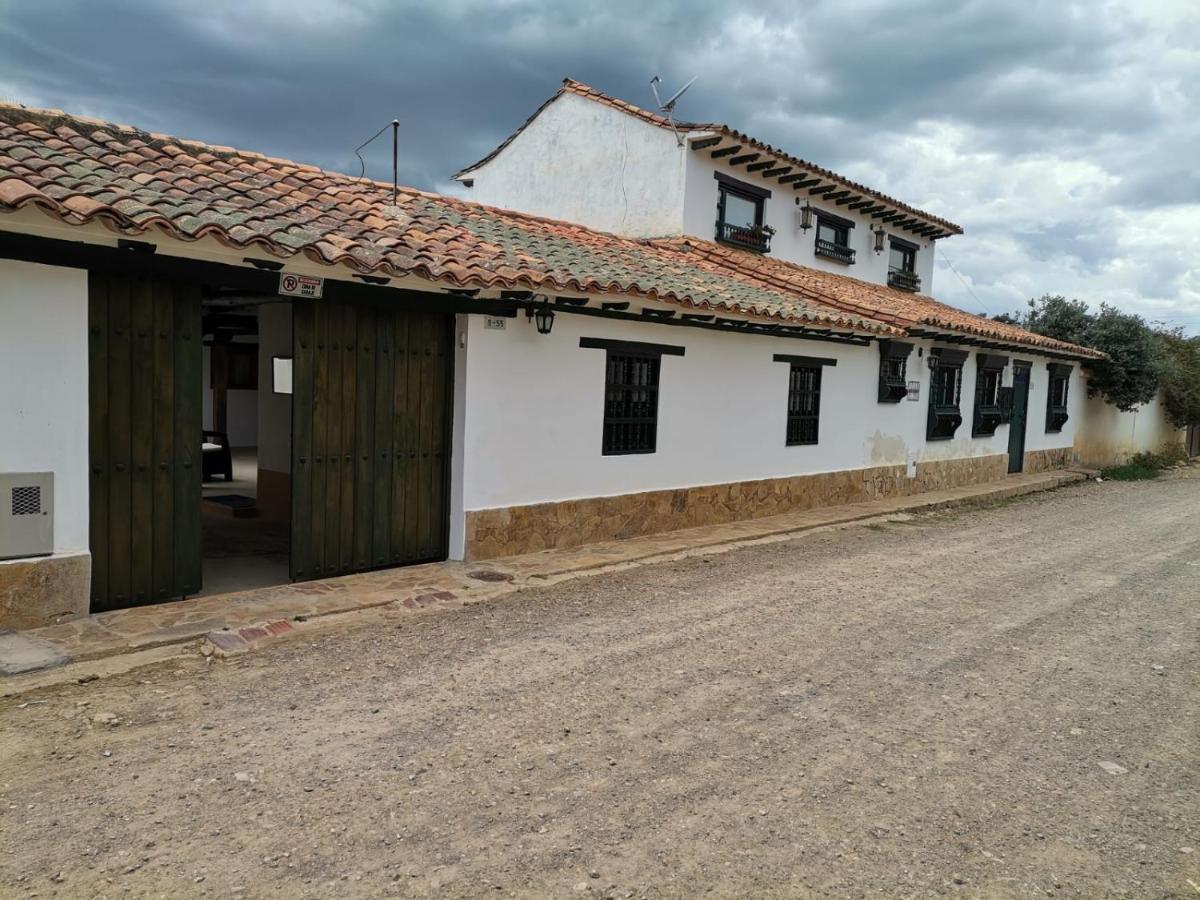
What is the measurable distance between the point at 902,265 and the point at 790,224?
17.6 feet

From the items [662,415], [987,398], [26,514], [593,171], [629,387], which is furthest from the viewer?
[987,398]

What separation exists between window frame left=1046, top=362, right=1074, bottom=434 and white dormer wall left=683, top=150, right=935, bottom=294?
3758mm

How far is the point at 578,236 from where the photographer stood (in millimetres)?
11188

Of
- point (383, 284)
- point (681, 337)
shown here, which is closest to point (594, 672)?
point (383, 284)

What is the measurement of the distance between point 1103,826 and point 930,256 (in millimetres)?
19456

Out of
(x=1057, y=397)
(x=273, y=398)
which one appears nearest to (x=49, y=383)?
(x=273, y=398)

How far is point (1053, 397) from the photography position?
2080 centimetres

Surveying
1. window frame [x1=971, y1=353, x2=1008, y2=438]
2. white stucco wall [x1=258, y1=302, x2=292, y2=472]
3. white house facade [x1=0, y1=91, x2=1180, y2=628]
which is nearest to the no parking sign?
white house facade [x1=0, y1=91, x2=1180, y2=628]

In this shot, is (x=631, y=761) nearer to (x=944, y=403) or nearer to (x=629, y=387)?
(x=629, y=387)

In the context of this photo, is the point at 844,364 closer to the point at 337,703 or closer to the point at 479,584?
the point at 479,584

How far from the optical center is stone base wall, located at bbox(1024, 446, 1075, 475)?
65.5 ft

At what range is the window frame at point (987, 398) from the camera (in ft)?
56.7

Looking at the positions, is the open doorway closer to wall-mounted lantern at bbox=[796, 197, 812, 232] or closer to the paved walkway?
the paved walkway

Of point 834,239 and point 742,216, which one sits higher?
point 834,239
